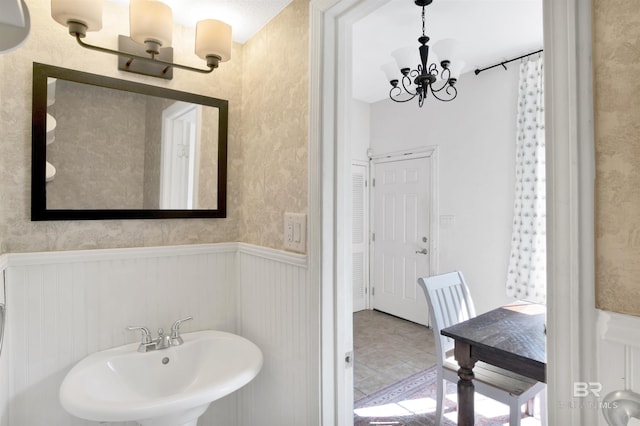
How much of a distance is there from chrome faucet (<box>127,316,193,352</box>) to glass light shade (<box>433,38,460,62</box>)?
200 centimetres

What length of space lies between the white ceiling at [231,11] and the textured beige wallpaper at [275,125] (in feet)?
0.13

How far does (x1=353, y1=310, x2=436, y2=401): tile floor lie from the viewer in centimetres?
262

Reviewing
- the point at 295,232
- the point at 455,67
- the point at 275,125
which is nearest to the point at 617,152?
the point at 295,232

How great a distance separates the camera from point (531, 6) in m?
2.11

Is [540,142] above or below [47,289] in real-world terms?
above

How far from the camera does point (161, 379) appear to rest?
1.34 metres

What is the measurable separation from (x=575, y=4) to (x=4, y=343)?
1819 millimetres

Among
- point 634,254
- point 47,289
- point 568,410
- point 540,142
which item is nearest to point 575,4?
point 634,254

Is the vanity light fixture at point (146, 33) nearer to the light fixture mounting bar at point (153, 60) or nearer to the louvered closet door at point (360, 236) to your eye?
the light fixture mounting bar at point (153, 60)

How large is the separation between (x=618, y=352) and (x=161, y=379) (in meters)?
1.43

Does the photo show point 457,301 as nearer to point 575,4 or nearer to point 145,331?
point 145,331

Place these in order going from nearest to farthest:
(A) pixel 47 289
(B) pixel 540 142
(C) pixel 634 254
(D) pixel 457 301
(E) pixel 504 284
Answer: (C) pixel 634 254 → (A) pixel 47 289 → (D) pixel 457 301 → (B) pixel 540 142 → (E) pixel 504 284

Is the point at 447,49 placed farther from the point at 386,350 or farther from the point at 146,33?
the point at 386,350

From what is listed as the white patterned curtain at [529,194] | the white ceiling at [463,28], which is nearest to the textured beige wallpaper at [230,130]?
the white ceiling at [463,28]
